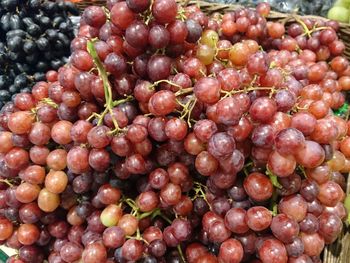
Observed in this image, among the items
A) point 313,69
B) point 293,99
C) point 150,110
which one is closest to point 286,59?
point 313,69

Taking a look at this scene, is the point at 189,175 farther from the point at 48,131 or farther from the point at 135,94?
the point at 48,131

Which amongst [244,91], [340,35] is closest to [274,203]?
[244,91]

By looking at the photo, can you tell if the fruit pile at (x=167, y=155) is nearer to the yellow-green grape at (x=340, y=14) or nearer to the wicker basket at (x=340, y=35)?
the wicker basket at (x=340, y=35)

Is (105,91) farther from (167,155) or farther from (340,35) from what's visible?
(340,35)

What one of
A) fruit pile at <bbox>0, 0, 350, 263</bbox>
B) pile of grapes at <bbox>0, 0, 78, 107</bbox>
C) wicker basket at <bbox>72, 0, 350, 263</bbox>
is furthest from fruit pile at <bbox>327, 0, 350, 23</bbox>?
pile of grapes at <bbox>0, 0, 78, 107</bbox>

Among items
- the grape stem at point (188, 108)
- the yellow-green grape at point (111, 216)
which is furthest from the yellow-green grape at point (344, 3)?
the yellow-green grape at point (111, 216)

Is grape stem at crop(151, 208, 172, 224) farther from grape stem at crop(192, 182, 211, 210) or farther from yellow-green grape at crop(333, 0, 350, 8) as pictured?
yellow-green grape at crop(333, 0, 350, 8)
